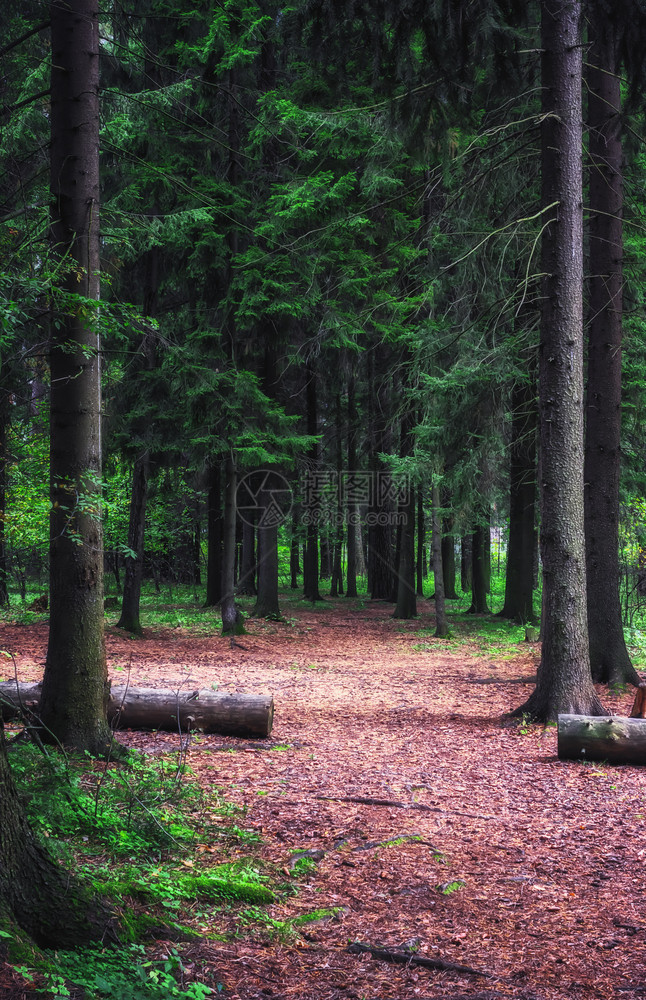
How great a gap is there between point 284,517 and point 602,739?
14558mm

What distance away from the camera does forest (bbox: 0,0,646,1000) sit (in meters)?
3.71

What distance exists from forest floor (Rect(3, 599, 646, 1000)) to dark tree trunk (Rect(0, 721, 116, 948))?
517 millimetres

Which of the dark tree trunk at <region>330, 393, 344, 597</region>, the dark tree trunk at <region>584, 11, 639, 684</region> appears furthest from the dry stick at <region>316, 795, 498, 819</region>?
Result: the dark tree trunk at <region>330, 393, 344, 597</region>

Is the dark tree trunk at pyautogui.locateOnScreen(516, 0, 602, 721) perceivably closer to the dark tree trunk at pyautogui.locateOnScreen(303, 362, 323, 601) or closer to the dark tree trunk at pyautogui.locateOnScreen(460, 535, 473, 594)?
the dark tree trunk at pyautogui.locateOnScreen(303, 362, 323, 601)

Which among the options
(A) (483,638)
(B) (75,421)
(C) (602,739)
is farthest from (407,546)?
(B) (75,421)

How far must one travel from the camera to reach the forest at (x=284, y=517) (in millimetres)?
3713

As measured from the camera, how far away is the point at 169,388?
50.3ft

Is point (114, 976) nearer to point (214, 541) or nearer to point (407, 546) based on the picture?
point (407, 546)

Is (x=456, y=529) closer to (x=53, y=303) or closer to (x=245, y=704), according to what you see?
(x=245, y=704)

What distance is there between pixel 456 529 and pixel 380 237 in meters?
7.14

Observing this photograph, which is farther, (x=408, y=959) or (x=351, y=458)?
(x=351, y=458)

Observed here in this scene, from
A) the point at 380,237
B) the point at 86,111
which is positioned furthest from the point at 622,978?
the point at 380,237

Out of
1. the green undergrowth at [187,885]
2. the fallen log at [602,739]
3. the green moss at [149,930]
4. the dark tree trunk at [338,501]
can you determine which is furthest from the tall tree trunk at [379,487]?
the green moss at [149,930]

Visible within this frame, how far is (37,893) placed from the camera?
298 cm
